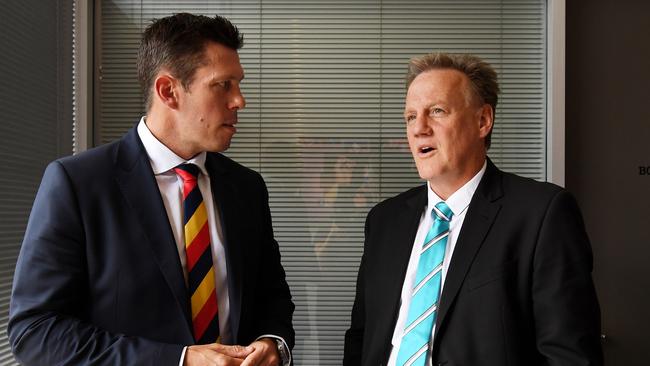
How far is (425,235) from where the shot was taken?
6.81ft

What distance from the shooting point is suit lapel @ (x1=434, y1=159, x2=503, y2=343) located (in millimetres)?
1850

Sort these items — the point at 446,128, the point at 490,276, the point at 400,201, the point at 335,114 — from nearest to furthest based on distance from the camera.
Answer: the point at 490,276 < the point at 446,128 < the point at 400,201 < the point at 335,114

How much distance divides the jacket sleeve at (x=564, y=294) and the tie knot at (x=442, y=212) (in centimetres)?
30

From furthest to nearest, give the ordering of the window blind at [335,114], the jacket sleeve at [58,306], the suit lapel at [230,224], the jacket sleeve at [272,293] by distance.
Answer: the window blind at [335,114] < the jacket sleeve at [272,293] < the suit lapel at [230,224] < the jacket sleeve at [58,306]

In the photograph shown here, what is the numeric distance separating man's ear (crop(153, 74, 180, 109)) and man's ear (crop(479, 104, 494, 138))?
0.98 meters

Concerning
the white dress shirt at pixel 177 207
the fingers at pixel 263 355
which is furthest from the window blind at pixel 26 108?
the fingers at pixel 263 355

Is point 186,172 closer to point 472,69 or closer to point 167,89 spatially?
point 167,89

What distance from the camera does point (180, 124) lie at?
185cm

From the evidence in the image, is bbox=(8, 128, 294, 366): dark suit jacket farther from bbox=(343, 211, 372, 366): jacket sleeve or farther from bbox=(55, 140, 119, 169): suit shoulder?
bbox=(343, 211, 372, 366): jacket sleeve

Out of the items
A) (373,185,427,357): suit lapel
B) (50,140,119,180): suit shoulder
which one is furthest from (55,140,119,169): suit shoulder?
(373,185,427,357): suit lapel

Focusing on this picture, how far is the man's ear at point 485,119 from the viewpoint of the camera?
2.06 meters

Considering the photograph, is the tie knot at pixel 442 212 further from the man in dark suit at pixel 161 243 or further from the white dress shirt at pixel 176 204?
the white dress shirt at pixel 176 204

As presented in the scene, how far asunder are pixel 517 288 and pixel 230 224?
87cm

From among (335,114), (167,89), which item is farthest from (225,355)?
(335,114)
